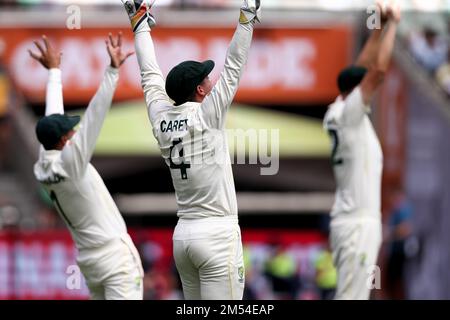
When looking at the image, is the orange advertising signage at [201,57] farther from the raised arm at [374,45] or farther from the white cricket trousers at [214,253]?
the white cricket trousers at [214,253]

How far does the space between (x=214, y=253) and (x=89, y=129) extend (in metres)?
1.77

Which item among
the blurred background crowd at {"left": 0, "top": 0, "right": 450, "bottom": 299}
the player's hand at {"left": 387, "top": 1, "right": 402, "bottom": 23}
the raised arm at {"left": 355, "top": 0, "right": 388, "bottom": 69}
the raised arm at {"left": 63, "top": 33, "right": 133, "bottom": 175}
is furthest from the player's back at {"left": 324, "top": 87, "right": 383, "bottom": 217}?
the blurred background crowd at {"left": 0, "top": 0, "right": 450, "bottom": 299}

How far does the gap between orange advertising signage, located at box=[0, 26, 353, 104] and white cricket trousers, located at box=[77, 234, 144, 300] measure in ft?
46.8

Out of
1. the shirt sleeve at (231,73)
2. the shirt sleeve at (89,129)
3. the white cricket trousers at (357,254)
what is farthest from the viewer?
the white cricket trousers at (357,254)

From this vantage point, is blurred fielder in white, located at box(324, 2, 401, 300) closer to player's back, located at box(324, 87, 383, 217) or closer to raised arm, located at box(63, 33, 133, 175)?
player's back, located at box(324, 87, 383, 217)

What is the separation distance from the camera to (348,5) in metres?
25.2

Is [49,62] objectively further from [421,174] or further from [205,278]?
[421,174]

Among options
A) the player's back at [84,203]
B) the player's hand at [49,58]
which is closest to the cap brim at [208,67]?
the player's back at [84,203]

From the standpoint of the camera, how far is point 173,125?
31.1 feet

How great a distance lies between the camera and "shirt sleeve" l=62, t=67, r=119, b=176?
405 inches

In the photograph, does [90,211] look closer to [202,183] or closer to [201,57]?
[202,183]

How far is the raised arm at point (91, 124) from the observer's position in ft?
33.8

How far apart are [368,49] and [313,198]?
1364 cm

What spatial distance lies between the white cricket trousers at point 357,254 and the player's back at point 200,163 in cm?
256
